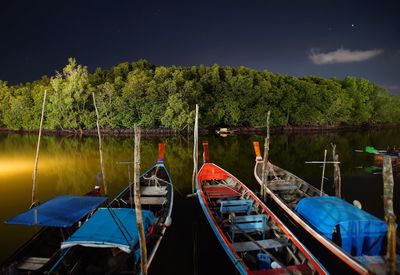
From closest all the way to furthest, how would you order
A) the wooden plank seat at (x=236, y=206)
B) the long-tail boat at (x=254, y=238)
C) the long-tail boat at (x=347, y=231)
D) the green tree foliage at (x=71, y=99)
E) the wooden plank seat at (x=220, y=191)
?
the long-tail boat at (x=254, y=238) → the long-tail boat at (x=347, y=231) → the wooden plank seat at (x=236, y=206) → the wooden plank seat at (x=220, y=191) → the green tree foliage at (x=71, y=99)

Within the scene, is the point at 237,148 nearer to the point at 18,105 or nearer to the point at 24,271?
the point at 24,271

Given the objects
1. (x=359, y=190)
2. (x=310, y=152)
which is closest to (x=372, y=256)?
(x=359, y=190)

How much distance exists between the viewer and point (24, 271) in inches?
285

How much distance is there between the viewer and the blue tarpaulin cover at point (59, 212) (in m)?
7.93

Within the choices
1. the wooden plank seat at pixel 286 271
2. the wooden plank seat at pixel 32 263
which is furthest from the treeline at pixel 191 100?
the wooden plank seat at pixel 286 271

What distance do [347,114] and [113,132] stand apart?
157 feet

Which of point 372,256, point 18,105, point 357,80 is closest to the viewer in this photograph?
point 372,256

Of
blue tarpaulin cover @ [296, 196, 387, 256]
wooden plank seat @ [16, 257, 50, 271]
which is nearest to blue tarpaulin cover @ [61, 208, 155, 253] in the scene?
wooden plank seat @ [16, 257, 50, 271]

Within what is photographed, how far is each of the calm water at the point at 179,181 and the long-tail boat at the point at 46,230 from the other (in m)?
1.87

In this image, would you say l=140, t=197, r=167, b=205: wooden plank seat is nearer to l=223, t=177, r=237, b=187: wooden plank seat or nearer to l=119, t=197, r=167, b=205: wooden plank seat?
l=119, t=197, r=167, b=205: wooden plank seat

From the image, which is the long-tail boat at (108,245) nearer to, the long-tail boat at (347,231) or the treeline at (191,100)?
the long-tail boat at (347,231)

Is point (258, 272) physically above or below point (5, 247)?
above

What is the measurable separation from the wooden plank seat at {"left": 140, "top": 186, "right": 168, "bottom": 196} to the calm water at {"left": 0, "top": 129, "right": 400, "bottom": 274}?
1.12 meters

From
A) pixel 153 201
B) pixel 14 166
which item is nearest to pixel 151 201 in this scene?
pixel 153 201
